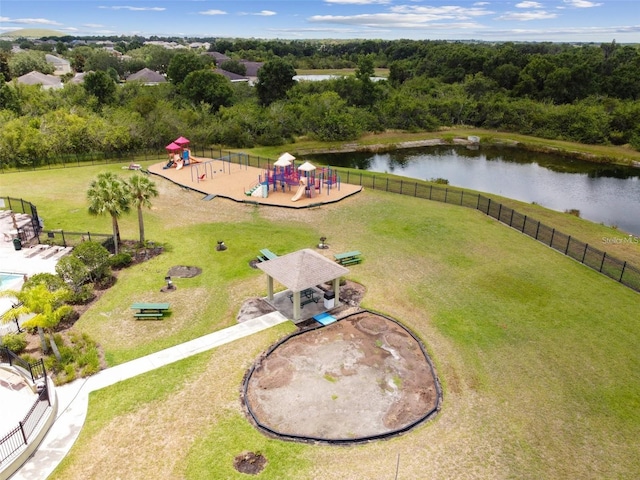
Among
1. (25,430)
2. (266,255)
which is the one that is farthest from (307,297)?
(25,430)

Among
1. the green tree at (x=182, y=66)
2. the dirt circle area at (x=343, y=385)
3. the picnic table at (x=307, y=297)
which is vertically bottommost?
the dirt circle area at (x=343, y=385)

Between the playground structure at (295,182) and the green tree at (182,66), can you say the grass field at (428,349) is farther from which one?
the green tree at (182,66)

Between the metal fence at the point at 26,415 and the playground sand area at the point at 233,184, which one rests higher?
the playground sand area at the point at 233,184

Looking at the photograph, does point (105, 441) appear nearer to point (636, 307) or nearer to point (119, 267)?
point (119, 267)

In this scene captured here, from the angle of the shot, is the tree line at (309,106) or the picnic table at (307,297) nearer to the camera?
the picnic table at (307,297)

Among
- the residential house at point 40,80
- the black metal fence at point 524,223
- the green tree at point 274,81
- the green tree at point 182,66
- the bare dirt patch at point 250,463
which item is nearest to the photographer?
the bare dirt patch at point 250,463

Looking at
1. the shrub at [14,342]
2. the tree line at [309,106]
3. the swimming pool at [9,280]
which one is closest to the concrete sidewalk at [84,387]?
the shrub at [14,342]

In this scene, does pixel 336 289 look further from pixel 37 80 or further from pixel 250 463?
pixel 37 80
